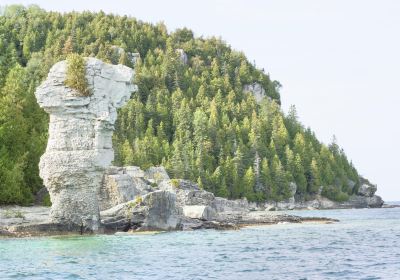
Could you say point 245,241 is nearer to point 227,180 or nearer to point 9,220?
point 9,220

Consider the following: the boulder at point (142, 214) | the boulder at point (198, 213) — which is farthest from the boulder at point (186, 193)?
the boulder at point (142, 214)

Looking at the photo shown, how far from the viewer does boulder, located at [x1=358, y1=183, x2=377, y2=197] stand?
146m

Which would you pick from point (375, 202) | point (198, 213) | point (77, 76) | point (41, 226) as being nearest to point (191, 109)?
point (375, 202)

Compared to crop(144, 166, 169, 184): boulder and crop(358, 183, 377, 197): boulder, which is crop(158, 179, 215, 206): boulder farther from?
crop(358, 183, 377, 197): boulder

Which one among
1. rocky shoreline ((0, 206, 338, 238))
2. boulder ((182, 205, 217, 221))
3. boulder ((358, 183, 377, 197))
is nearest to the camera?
rocky shoreline ((0, 206, 338, 238))

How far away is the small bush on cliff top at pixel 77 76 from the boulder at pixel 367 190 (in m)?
113

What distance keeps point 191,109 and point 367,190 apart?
4550 cm

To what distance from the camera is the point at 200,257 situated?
1245 inches

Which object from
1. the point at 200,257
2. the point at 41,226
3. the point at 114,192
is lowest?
the point at 200,257

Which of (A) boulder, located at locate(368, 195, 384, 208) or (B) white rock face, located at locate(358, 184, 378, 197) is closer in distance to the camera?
(A) boulder, located at locate(368, 195, 384, 208)

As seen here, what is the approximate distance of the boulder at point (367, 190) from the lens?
146500 mm

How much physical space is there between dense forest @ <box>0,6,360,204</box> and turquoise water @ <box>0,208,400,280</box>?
1462 inches

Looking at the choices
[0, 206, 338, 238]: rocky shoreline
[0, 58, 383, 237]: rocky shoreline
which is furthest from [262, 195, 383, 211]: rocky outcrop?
[0, 58, 383, 237]: rocky shoreline

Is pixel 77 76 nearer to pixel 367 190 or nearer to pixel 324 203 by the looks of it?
pixel 324 203
